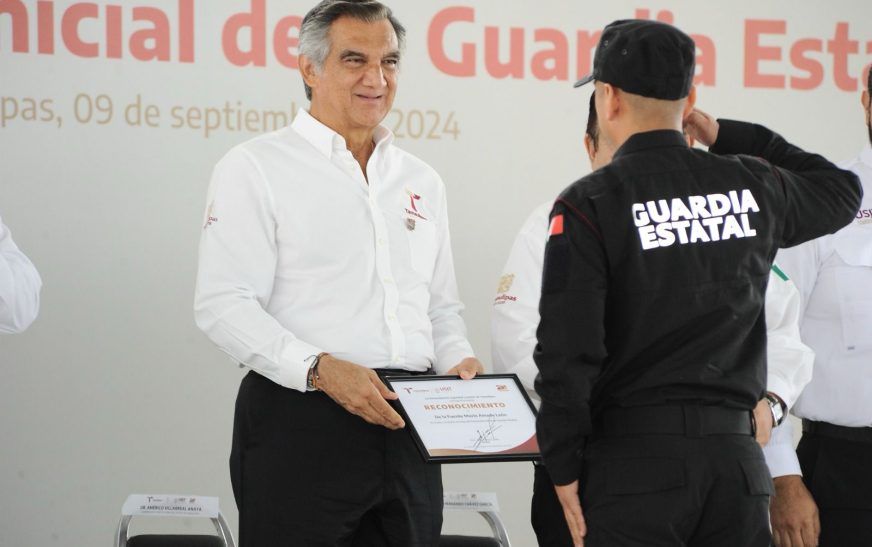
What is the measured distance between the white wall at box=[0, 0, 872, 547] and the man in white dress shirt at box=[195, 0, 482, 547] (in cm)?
130

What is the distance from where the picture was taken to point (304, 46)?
2723 mm

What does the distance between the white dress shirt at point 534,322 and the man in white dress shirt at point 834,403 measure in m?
0.12

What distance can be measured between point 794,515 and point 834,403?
0.95 feet

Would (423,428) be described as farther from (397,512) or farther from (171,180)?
(171,180)

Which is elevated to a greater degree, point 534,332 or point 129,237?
point 129,237

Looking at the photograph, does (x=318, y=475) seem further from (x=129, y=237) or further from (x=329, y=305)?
(x=129, y=237)

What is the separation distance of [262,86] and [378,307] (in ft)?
Result: 5.38

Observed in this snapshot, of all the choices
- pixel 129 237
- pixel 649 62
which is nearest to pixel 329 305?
pixel 649 62

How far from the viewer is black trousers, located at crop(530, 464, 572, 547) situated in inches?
104

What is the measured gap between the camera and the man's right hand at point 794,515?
2.75 m

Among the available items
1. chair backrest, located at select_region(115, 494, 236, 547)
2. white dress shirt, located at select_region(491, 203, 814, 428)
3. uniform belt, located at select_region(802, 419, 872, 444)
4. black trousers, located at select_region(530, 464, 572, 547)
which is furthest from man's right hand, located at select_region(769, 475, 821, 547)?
chair backrest, located at select_region(115, 494, 236, 547)

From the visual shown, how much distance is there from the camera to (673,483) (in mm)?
1789

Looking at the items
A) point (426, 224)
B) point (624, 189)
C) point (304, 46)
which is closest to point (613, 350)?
point (624, 189)

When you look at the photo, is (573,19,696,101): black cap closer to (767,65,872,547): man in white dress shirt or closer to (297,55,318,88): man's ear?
(297,55,318,88): man's ear
